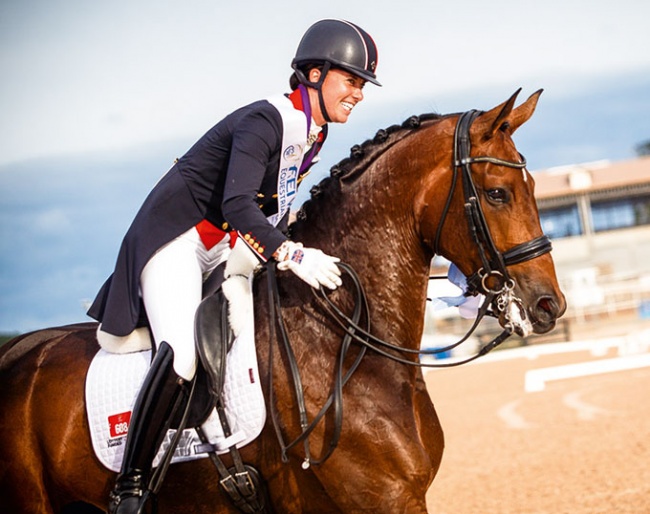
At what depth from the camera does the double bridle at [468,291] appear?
145 inches

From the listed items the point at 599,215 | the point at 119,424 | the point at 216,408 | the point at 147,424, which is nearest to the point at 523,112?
the point at 216,408

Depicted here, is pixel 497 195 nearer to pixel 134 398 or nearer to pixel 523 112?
pixel 523 112

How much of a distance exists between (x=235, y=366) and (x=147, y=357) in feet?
1.67

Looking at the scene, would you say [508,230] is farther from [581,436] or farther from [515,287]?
[581,436]

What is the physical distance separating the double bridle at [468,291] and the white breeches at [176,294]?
14.6 inches

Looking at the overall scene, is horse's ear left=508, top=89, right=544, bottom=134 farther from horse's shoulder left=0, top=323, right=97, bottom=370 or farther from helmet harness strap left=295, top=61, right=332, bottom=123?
horse's shoulder left=0, top=323, right=97, bottom=370

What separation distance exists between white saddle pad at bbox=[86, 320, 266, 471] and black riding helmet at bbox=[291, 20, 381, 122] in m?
1.27

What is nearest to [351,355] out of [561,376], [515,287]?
[515,287]

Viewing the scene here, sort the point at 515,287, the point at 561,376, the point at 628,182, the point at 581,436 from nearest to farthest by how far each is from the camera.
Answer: the point at 515,287, the point at 581,436, the point at 561,376, the point at 628,182

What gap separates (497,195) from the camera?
3.74 m

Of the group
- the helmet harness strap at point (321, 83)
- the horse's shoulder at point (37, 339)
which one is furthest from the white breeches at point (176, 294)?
the helmet harness strap at point (321, 83)

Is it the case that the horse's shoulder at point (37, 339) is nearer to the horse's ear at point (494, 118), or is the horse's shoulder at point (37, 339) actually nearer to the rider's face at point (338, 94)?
the rider's face at point (338, 94)

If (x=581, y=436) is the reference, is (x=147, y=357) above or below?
above

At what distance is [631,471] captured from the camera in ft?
28.3
